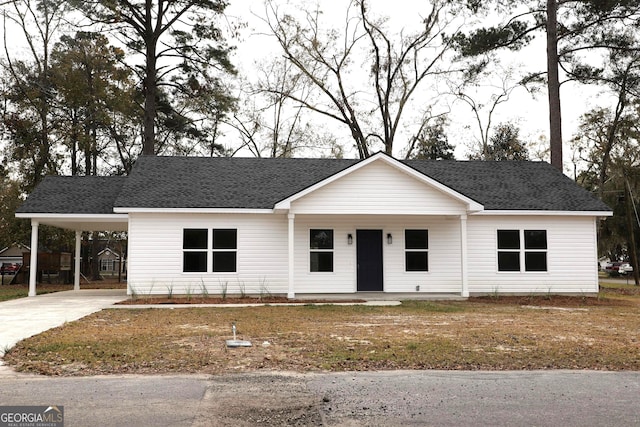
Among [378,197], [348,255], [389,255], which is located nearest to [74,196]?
[348,255]

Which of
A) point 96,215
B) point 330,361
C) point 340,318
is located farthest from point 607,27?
point 330,361

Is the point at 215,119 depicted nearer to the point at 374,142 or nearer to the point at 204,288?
the point at 374,142

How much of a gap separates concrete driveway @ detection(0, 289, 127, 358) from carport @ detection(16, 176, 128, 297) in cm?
252

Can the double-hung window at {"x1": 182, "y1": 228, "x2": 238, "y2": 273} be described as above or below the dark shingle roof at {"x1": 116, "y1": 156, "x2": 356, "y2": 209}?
below

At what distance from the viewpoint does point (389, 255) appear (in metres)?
18.5

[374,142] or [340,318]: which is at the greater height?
[374,142]

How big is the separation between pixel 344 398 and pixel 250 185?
14.0 metres

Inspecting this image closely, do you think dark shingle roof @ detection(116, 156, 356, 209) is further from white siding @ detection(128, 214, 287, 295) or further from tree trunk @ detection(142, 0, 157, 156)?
tree trunk @ detection(142, 0, 157, 156)

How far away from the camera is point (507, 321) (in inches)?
481

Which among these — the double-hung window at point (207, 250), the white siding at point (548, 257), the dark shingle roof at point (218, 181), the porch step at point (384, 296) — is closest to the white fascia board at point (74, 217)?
the dark shingle roof at point (218, 181)

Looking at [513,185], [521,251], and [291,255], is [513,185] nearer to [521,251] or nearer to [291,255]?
[521,251]

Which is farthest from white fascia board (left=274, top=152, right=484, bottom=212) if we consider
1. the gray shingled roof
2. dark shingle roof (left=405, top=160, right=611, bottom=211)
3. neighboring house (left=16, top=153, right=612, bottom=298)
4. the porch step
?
the porch step

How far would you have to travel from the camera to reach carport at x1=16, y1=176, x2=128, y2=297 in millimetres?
18375

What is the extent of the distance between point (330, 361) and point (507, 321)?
19.4 ft
